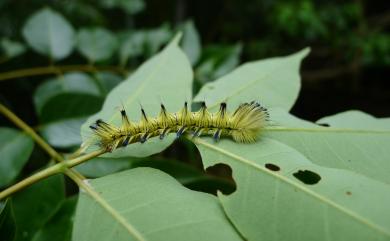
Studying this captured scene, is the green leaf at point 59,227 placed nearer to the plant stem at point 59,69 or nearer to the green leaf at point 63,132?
the green leaf at point 63,132

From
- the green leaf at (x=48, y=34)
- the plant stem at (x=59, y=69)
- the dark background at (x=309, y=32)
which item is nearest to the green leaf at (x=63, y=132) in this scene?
the plant stem at (x=59, y=69)

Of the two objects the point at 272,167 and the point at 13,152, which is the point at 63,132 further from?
the point at 272,167

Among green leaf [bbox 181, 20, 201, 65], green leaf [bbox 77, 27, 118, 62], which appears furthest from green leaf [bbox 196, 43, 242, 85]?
green leaf [bbox 77, 27, 118, 62]

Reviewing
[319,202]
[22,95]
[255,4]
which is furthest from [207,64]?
[255,4]

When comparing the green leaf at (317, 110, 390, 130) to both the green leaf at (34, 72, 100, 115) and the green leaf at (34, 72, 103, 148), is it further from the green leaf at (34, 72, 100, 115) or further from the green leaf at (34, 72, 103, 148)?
the green leaf at (34, 72, 100, 115)

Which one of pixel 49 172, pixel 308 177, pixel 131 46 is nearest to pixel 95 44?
pixel 131 46

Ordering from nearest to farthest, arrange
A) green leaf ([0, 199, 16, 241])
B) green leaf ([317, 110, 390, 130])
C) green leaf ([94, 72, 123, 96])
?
1. green leaf ([0, 199, 16, 241])
2. green leaf ([317, 110, 390, 130])
3. green leaf ([94, 72, 123, 96])
